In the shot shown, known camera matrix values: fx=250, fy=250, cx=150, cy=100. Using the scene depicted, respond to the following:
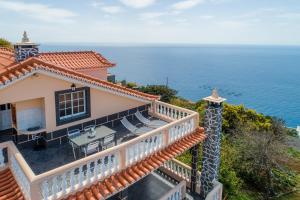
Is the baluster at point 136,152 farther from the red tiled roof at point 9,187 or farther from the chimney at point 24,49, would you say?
the chimney at point 24,49

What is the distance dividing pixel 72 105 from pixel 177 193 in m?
6.68

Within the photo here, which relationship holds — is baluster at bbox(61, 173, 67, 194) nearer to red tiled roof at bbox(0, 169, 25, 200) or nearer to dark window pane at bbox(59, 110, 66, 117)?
red tiled roof at bbox(0, 169, 25, 200)

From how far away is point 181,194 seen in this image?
12492 mm

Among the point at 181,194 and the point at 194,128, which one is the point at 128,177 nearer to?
the point at 181,194

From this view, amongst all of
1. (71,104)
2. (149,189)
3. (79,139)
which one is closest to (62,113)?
(71,104)

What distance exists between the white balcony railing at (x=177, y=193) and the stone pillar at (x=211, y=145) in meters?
1.35

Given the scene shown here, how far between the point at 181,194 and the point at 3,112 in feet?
31.6

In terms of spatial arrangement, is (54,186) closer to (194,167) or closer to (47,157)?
(47,157)

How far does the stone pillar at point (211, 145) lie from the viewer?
12.7 metres

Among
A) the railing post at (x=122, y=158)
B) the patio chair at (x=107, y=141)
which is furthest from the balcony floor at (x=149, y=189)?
the railing post at (x=122, y=158)

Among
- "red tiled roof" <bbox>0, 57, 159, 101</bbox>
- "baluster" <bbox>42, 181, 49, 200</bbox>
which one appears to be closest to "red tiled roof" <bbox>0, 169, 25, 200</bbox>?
"baluster" <bbox>42, 181, 49, 200</bbox>

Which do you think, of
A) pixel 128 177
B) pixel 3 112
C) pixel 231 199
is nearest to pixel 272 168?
pixel 231 199

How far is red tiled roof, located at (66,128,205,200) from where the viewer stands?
26.4 ft

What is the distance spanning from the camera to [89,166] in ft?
26.7
